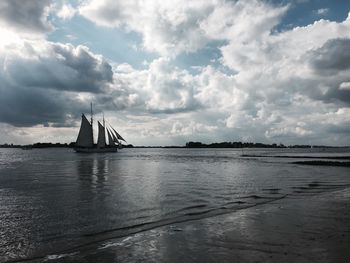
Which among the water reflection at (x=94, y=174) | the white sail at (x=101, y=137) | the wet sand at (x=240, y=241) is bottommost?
the wet sand at (x=240, y=241)

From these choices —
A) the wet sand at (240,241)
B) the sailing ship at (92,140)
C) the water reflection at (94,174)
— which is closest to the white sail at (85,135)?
the sailing ship at (92,140)

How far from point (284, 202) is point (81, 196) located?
14247mm

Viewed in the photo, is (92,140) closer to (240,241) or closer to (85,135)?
(85,135)

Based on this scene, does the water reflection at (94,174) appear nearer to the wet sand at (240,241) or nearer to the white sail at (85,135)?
the wet sand at (240,241)

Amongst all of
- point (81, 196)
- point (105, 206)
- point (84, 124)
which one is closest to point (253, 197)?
point (105, 206)

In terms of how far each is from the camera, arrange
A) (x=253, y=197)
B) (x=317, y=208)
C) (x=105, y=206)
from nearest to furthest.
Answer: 1. (x=317, y=208)
2. (x=105, y=206)
3. (x=253, y=197)

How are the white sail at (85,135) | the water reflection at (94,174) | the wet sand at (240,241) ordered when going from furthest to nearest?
the white sail at (85,135)
the water reflection at (94,174)
the wet sand at (240,241)

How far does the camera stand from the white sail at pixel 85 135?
13865cm

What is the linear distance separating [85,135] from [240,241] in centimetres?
13692

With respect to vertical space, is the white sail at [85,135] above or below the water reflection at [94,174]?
above

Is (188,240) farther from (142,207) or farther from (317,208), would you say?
(317,208)

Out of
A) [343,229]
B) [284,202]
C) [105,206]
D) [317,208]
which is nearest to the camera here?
[343,229]

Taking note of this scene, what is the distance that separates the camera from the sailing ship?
142 meters

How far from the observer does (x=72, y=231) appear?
15008mm
